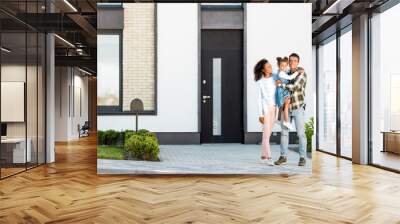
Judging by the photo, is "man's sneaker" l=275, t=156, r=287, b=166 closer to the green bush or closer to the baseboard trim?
the baseboard trim

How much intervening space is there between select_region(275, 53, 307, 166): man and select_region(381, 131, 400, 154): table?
172 cm

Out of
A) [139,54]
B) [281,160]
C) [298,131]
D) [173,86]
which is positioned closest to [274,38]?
[298,131]

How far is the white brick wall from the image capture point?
571 cm

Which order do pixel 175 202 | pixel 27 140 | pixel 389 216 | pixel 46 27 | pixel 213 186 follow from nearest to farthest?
pixel 389 216 → pixel 175 202 → pixel 213 186 → pixel 27 140 → pixel 46 27

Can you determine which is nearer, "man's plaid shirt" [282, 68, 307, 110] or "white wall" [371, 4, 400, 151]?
"man's plaid shirt" [282, 68, 307, 110]

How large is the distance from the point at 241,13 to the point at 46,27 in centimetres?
338

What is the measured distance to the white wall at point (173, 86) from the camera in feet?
18.8

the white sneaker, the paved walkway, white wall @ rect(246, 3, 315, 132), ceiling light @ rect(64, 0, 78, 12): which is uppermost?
ceiling light @ rect(64, 0, 78, 12)

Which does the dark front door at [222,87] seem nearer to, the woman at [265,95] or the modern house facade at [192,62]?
the modern house facade at [192,62]

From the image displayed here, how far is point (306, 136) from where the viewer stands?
5797mm

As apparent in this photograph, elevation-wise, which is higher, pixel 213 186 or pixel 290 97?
pixel 290 97

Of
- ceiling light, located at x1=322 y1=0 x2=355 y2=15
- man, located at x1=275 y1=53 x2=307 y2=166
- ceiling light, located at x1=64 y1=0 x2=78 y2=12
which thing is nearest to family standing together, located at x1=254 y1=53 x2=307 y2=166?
man, located at x1=275 y1=53 x2=307 y2=166

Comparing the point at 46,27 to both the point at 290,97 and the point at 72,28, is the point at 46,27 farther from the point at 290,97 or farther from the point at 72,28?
the point at 290,97

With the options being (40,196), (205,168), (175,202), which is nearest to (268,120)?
(205,168)
